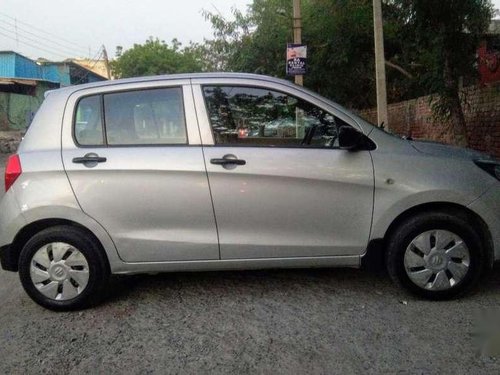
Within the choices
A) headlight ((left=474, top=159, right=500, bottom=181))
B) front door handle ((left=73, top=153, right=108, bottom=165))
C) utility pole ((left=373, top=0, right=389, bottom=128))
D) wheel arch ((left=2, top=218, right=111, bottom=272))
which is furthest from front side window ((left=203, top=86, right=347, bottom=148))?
utility pole ((left=373, top=0, right=389, bottom=128))

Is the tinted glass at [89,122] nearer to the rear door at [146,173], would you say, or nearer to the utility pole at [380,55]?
the rear door at [146,173]

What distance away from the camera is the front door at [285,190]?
348 centimetres

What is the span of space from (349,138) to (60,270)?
7.79ft

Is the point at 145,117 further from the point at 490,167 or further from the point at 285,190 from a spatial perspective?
the point at 490,167

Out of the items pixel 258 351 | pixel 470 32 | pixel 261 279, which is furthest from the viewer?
pixel 470 32

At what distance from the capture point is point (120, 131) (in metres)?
3.61

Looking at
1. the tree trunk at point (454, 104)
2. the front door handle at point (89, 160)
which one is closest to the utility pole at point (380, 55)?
the tree trunk at point (454, 104)

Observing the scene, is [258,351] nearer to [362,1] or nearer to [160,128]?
[160,128]

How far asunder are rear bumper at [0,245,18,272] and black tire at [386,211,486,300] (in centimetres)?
286

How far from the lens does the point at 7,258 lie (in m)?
3.63

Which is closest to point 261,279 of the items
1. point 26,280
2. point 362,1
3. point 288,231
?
point 288,231

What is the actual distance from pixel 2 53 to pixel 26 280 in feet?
104

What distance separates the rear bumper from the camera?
361cm

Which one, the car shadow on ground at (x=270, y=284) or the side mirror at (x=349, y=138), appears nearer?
the side mirror at (x=349, y=138)
